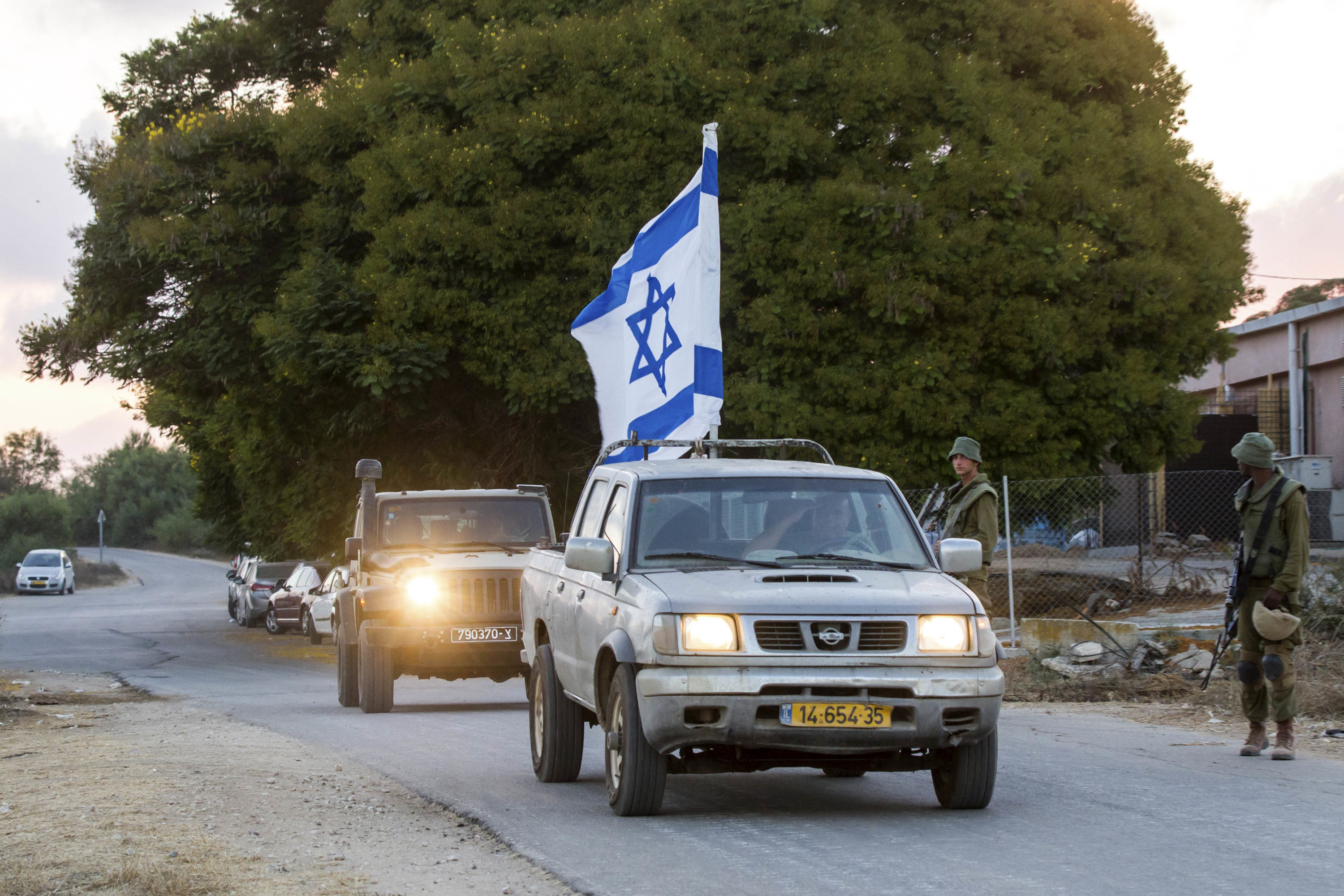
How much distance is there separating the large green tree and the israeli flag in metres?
4.36

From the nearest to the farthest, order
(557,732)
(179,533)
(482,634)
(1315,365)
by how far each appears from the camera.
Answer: (557,732), (482,634), (1315,365), (179,533)

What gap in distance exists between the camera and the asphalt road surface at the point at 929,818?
5930mm

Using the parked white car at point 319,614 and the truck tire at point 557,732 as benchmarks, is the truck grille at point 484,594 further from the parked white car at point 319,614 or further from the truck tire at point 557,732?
the parked white car at point 319,614

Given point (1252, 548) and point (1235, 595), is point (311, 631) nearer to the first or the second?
point (1235, 595)

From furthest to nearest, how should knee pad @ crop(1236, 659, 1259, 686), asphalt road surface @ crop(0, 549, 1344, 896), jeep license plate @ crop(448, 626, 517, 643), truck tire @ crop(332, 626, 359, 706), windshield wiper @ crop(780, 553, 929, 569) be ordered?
truck tire @ crop(332, 626, 359, 706)
jeep license plate @ crop(448, 626, 517, 643)
knee pad @ crop(1236, 659, 1259, 686)
windshield wiper @ crop(780, 553, 929, 569)
asphalt road surface @ crop(0, 549, 1344, 896)

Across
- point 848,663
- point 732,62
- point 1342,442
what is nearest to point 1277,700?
point 848,663

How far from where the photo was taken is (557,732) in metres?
8.77

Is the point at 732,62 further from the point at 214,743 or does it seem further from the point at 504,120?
the point at 214,743

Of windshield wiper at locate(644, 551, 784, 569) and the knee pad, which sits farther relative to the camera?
the knee pad

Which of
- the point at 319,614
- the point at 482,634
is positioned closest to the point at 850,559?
the point at 482,634

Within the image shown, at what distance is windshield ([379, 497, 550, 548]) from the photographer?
50.6 feet

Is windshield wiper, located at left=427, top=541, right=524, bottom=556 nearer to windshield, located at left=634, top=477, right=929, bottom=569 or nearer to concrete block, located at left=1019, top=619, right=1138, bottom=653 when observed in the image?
concrete block, located at left=1019, top=619, right=1138, bottom=653

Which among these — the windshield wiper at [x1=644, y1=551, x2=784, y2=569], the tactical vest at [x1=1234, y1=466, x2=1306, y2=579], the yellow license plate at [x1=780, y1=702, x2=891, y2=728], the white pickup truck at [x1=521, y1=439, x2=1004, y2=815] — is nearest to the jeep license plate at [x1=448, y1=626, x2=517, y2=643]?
the white pickup truck at [x1=521, y1=439, x2=1004, y2=815]

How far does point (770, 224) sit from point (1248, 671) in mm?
A: 11565
